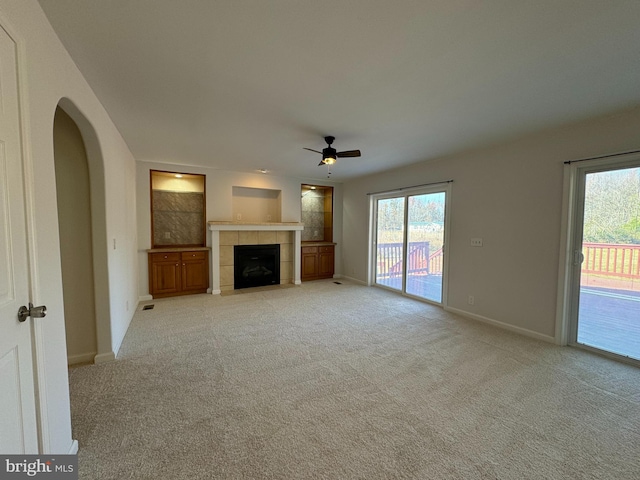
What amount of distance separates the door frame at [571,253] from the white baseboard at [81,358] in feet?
16.7

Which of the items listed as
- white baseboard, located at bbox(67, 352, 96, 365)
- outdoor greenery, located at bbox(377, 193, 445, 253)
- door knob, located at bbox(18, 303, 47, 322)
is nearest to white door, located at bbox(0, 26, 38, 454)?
door knob, located at bbox(18, 303, 47, 322)

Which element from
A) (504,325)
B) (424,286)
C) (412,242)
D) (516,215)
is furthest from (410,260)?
(516,215)

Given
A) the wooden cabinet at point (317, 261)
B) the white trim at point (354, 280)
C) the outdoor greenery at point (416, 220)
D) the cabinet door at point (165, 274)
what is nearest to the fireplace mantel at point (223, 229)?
the wooden cabinet at point (317, 261)

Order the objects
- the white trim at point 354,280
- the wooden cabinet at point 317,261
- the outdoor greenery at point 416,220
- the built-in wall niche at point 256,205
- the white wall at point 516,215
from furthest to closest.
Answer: the wooden cabinet at point 317,261 < the white trim at point 354,280 < the built-in wall niche at point 256,205 < the outdoor greenery at point 416,220 < the white wall at point 516,215

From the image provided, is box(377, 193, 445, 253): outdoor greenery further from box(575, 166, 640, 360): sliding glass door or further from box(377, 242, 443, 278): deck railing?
box(575, 166, 640, 360): sliding glass door

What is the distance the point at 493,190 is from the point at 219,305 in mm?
4607

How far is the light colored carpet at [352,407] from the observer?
5.03ft

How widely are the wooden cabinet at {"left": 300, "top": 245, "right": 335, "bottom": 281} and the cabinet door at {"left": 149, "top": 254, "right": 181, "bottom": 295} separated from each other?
8.76ft

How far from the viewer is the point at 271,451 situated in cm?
161

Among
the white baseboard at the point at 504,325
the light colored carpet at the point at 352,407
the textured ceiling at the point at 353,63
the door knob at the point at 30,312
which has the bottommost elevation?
the light colored carpet at the point at 352,407

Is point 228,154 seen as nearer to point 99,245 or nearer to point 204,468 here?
point 99,245

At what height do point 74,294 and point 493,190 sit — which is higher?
point 493,190

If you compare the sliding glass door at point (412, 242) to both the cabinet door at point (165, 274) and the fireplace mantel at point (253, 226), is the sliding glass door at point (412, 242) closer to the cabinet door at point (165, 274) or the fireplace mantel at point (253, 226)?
the fireplace mantel at point (253, 226)

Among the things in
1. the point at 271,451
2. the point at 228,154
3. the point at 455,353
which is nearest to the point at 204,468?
the point at 271,451
